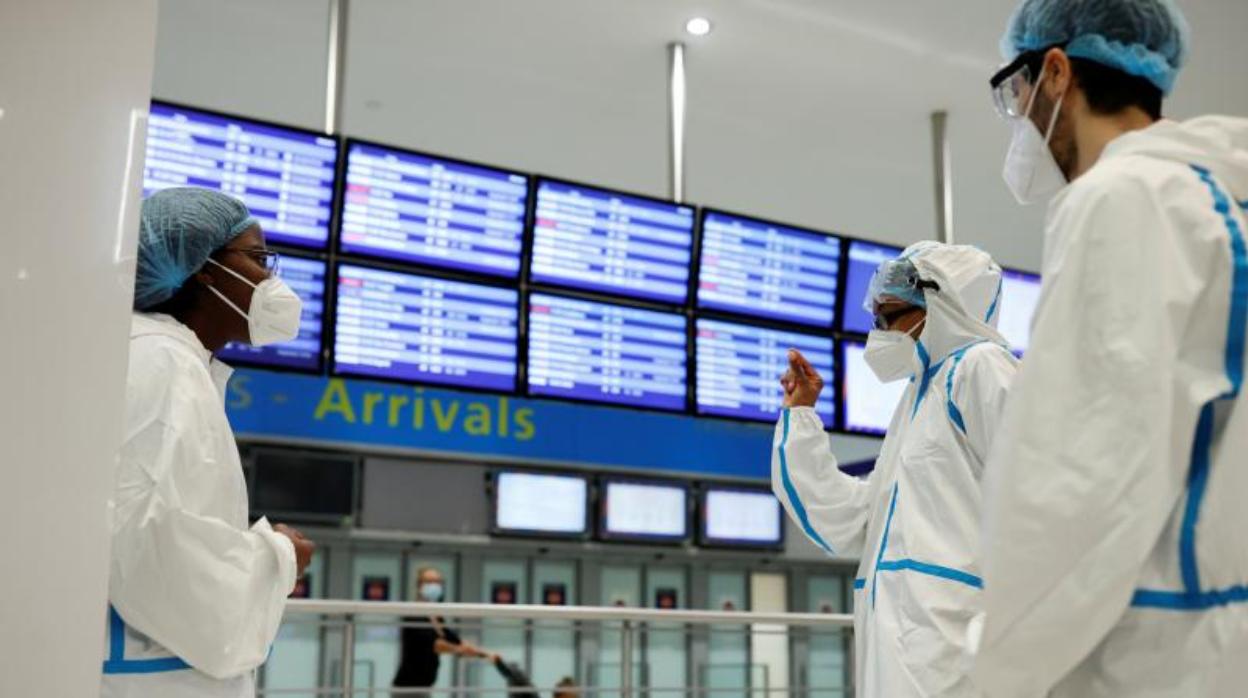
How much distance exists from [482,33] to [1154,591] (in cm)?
443

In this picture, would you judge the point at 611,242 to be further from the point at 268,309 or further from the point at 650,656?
the point at 650,656

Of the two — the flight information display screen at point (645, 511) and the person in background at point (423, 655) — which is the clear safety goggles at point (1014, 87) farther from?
the flight information display screen at point (645, 511)

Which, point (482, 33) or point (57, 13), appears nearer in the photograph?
point (57, 13)

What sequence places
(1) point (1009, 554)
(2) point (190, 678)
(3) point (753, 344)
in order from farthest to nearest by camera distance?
(3) point (753, 344)
(2) point (190, 678)
(1) point (1009, 554)

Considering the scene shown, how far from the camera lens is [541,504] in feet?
28.6

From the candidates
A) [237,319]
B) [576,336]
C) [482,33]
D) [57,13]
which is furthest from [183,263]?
[482,33]

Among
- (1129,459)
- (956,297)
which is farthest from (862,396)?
(1129,459)

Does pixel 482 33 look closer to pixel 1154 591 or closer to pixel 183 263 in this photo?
pixel 183 263

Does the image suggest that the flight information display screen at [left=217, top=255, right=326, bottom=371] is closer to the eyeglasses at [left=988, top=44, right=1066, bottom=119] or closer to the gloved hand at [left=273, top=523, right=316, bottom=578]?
the gloved hand at [left=273, top=523, right=316, bottom=578]

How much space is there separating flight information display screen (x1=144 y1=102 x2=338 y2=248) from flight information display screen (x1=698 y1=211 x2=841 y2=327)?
159 cm

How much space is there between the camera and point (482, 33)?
17.5 feet

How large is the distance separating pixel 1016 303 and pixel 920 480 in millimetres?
3801

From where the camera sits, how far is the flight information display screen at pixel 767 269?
17.3 ft

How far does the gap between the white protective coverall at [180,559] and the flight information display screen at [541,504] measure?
646 centimetres
